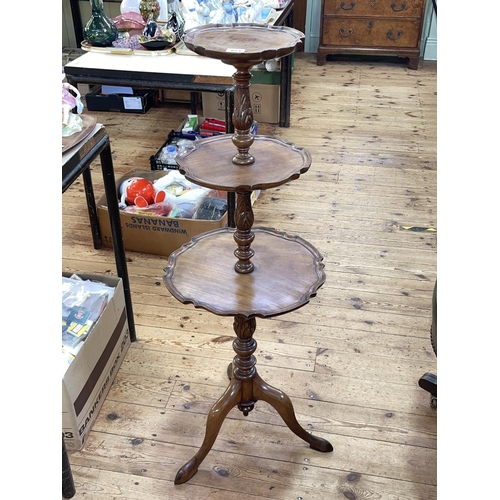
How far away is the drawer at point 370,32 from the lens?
4508 millimetres

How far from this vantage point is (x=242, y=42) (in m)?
1.17

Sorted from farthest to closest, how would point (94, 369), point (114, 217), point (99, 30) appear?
1. point (99, 30)
2. point (114, 217)
3. point (94, 369)

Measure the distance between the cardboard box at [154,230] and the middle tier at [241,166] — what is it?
3.09ft

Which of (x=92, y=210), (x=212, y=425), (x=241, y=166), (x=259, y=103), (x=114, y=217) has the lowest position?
(x=212, y=425)

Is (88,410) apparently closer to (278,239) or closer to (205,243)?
(205,243)

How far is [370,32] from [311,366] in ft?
11.6

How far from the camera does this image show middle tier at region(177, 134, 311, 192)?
1.18 m

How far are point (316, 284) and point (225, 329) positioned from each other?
0.79 meters

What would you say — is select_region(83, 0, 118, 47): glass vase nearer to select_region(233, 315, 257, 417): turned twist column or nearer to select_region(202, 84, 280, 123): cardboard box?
select_region(202, 84, 280, 123): cardboard box

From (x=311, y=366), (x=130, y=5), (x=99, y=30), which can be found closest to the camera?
(x=311, y=366)

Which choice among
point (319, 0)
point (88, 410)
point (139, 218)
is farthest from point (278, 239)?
point (319, 0)

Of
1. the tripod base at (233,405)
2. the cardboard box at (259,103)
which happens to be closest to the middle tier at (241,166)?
the tripod base at (233,405)

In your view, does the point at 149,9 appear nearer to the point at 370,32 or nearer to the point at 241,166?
the point at 241,166

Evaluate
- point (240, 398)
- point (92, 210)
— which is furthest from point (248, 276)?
point (92, 210)
